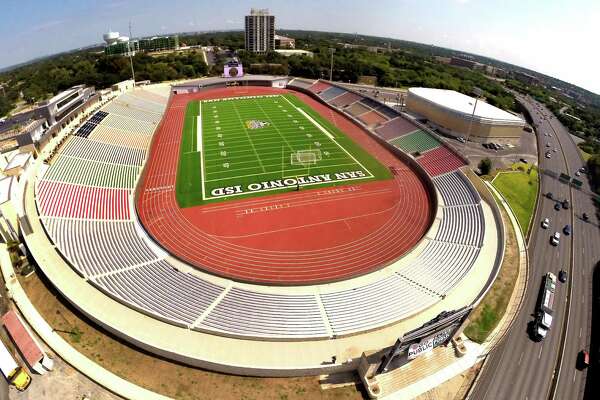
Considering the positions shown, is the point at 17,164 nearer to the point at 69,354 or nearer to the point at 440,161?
the point at 69,354

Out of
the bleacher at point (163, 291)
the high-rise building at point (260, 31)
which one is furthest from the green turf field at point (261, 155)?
the high-rise building at point (260, 31)

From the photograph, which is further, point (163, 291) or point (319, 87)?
point (319, 87)

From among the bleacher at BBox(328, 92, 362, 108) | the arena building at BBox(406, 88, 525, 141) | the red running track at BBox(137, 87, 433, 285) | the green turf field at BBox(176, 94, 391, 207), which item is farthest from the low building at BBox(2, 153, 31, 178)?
the arena building at BBox(406, 88, 525, 141)

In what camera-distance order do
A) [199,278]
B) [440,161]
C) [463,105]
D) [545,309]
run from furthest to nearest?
[463,105], [440,161], [545,309], [199,278]

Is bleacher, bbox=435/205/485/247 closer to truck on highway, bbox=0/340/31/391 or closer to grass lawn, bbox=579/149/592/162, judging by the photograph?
truck on highway, bbox=0/340/31/391

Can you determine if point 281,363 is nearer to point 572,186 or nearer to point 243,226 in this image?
point 243,226

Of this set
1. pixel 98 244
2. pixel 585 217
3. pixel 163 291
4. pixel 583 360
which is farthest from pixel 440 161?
pixel 98 244

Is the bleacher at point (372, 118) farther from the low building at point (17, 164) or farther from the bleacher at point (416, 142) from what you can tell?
the low building at point (17, 164)

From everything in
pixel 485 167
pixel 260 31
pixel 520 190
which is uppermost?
pixel 260 31
